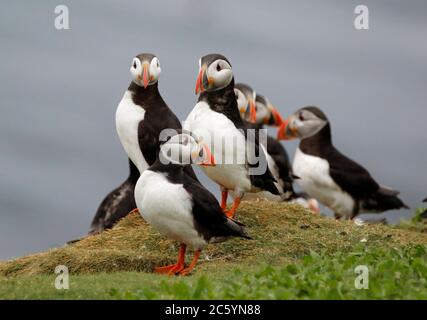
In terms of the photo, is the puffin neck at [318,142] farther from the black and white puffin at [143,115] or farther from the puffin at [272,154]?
the black and white puffin at [143,115]

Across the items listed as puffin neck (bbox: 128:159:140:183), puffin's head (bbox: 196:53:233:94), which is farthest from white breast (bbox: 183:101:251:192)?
puffin neck (bbox: 128:159:140:183)

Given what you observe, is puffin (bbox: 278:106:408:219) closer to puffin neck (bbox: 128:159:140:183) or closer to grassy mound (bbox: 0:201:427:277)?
puffin neck (bbox: 128:159:140:183)

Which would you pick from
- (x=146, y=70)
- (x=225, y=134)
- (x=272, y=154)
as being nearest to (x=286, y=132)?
(x=272, y=154)

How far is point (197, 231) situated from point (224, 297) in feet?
6.36

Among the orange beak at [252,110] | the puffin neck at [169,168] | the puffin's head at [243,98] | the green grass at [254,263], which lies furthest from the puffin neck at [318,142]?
the puffin neck at [169,168]

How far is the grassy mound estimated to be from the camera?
36.4 ft

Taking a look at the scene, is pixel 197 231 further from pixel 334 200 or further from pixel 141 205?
pixel 334 200

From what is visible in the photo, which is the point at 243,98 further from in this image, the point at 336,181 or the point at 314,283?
the point at 314,283

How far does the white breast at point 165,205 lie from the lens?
34.2 feet

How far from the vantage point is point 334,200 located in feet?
60.2

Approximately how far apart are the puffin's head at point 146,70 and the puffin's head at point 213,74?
0.66 metres

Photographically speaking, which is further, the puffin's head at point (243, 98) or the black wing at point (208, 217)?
the puffin's head at point (243, 98)

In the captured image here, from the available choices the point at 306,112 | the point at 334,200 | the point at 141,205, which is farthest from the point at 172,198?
the point at 306,112

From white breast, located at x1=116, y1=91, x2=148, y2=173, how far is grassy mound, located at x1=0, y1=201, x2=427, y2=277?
73 centimetres
